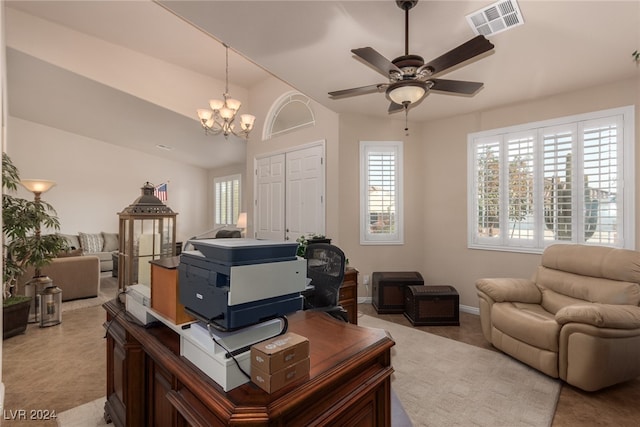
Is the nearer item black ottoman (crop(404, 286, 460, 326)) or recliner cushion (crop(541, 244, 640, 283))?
recliner cushion (crop(541, 244, 640, 283))

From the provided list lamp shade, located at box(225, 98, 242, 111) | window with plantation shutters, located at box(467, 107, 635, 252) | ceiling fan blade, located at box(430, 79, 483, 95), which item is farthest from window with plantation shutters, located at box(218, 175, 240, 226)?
ceiling fan blade, located at box(430, 79, 483, 95)

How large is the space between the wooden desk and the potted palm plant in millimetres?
2544

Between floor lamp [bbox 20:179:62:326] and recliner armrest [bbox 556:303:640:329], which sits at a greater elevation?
recliner armrest [bbox 556:303:640:329]

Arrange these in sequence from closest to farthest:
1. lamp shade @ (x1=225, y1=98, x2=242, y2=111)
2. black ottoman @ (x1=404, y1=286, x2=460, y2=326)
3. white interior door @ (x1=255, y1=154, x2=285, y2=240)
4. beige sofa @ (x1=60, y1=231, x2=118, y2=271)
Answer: black ottoman @ (x1=404, y1=286, x2=460, y2=326)
lamp shade @ (x1=225, y1=98, x2=242, y2=111)
white interior door @ (x1=255, y1=154, x2=285, y2=240)
beige sofa @ (x1=60, y1=231, x2=118, y2=271)

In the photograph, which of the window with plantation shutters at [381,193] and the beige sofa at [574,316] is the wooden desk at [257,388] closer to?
the beige sofa at [574,316]

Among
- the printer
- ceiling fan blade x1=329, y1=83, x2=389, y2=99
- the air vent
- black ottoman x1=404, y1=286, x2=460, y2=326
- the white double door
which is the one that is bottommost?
black ottoman x1=404, y1=286, x2=460, y2=326

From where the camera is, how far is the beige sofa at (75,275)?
4645 millimetres

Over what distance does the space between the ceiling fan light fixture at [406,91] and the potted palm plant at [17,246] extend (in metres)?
3.89

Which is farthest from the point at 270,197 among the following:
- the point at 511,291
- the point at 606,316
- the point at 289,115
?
the point at 606,316

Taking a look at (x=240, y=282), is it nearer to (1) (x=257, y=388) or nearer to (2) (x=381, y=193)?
(1) (x=257, y=388)

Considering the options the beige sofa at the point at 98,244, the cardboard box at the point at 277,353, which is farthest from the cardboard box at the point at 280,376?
the beige sofa at the point at 98,244

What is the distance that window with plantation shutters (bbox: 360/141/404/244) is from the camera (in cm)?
478

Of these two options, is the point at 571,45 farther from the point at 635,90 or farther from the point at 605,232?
the point at 605,232

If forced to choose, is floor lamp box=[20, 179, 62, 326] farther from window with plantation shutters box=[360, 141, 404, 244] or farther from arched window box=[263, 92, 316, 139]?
window with plantation shutters box=[360, 141, 404, 244]
